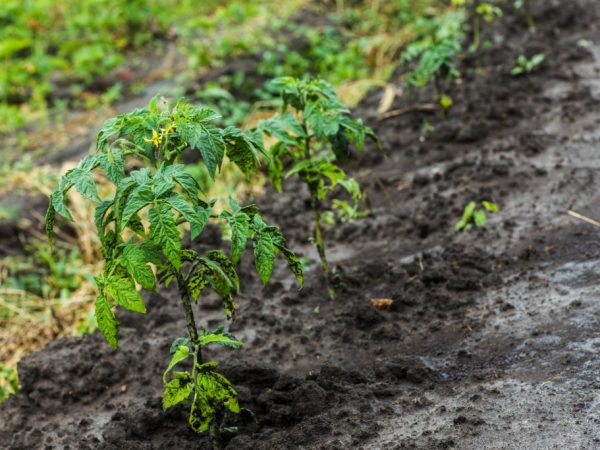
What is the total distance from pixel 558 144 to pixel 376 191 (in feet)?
3.89

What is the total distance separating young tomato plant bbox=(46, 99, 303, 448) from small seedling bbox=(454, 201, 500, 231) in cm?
170

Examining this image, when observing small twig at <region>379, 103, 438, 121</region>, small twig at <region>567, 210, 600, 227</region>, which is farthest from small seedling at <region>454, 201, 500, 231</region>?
Result: small twig at <region>379, 103, 438, 121</region>

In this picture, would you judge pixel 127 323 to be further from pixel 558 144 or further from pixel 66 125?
pixel 66 125

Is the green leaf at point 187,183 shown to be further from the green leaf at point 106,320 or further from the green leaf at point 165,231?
the green leaf at point 106,320

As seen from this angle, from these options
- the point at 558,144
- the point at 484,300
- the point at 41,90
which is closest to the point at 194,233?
the point at 484,300

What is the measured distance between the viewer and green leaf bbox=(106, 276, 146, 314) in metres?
2.34

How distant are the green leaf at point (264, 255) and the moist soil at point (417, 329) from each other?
691mm

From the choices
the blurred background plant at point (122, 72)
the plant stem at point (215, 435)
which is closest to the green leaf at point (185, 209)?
the plant stem at point (215, 435)

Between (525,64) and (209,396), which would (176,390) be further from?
(525,64)

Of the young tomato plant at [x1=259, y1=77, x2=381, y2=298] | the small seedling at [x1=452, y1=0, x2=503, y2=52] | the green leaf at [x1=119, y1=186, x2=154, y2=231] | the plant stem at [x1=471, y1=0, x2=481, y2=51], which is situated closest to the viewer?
the green leaf at [x1=119, y1=186, x2=154, y2=231]

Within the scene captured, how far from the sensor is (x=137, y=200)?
228cm

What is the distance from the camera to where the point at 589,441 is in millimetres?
2439

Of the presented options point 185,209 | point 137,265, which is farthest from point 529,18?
point 137,265

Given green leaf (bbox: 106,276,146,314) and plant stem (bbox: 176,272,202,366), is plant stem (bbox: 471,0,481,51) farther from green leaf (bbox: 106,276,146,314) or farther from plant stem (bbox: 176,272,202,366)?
green leaf (bbox: 106,276,146,314)
